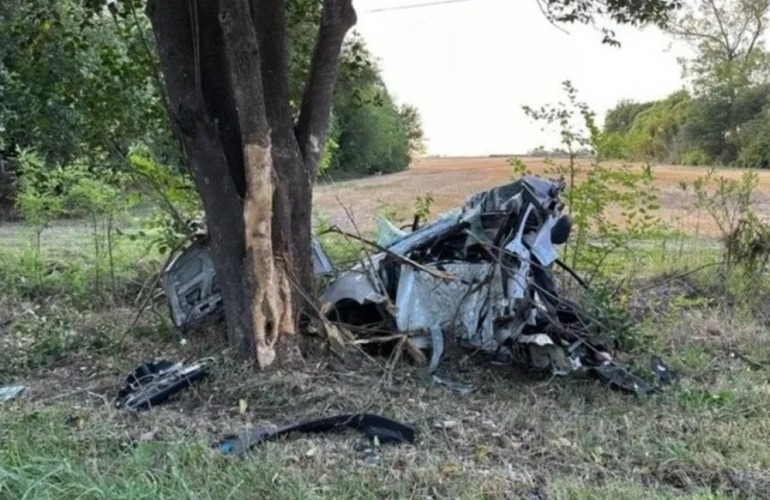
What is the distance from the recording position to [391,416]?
10.0ft

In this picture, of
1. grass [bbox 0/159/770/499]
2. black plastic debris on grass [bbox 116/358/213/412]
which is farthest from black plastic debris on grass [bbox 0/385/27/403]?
black plastic debris on grass [bbox 116/358/213/412]

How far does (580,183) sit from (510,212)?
3.35ft

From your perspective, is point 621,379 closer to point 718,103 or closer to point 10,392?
point 10,392

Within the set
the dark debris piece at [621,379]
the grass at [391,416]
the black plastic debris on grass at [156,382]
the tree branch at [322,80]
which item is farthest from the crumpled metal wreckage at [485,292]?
the black plastic debris on grass at [156,382]

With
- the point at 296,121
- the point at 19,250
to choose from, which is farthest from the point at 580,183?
the point at 19,250

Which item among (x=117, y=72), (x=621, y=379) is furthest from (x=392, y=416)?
(x=117, y=72)

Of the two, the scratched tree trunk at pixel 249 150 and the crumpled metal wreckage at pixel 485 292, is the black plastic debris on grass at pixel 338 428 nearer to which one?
the scratched tree trunk at pixel 249 150

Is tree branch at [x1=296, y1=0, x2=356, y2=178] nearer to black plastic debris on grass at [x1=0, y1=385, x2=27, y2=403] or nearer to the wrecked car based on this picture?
the wrecked car

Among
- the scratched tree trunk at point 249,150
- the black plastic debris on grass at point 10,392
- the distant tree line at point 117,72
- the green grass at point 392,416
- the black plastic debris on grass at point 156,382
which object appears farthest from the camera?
the distant tree line at point 117,72

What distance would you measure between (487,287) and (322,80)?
1.52 meters

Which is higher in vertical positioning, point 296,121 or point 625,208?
point 296,121

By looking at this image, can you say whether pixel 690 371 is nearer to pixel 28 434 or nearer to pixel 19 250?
pixel 28 434

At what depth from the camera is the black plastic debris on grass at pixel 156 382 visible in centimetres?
316

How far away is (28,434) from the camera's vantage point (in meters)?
2.73
